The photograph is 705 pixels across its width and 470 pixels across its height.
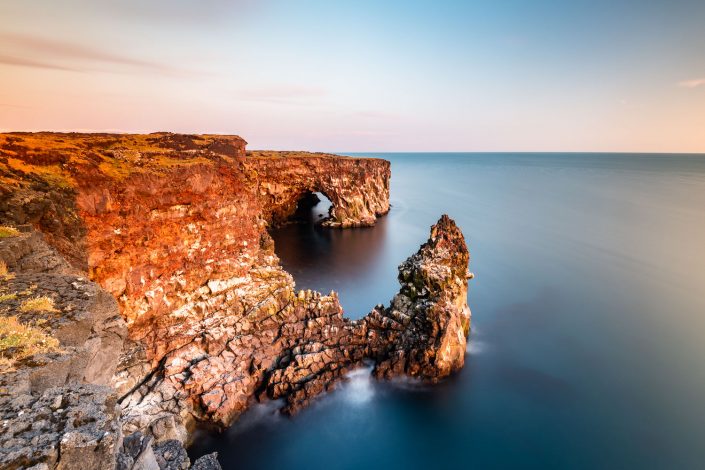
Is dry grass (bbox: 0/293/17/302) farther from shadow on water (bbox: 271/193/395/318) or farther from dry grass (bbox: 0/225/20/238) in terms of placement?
shadow on water (bbox: 271/193/395/318)

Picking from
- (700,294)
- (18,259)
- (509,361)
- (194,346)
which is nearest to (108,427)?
(18,259)

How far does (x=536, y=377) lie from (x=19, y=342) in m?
21.4

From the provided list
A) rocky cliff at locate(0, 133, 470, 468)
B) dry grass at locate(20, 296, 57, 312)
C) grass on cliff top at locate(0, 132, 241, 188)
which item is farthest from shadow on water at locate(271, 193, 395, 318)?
dry grass at locate(20, 296, 57, 312)

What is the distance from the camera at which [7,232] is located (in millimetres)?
11023

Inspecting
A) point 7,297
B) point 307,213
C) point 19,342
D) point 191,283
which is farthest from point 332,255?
point 19,342

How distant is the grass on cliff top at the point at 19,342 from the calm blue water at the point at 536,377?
9894mm

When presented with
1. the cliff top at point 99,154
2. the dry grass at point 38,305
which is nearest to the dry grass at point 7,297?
the dry grass at point 38,305

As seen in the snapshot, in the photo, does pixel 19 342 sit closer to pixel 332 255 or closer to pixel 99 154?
pixel 99 154

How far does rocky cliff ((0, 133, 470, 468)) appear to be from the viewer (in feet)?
47.0

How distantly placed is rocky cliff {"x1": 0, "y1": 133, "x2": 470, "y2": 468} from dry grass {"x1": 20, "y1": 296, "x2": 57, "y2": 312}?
173cm

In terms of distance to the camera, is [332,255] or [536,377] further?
[332,255]

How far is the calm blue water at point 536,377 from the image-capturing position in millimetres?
15529

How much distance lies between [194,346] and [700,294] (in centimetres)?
3655

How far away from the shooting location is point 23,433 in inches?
205
